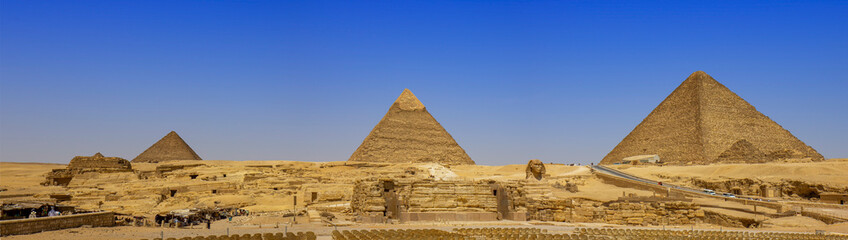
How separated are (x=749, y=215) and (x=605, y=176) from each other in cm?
Answer: 1844

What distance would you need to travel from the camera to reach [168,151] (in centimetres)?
6869

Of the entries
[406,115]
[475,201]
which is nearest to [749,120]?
[406,115]

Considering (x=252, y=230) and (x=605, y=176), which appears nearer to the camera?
(x=252, y=230)

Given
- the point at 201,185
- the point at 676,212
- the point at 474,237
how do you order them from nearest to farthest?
1. the point at 474,237
2. the point at 676,212
3. the point at 201,185

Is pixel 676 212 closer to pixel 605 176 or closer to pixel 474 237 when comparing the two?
pixel 474 237

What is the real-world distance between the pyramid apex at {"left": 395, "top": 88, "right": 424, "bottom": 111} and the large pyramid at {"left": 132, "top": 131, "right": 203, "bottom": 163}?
91.0 ft

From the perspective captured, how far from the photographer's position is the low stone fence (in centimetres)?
1177

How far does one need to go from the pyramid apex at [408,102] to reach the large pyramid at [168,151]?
91.0 feet

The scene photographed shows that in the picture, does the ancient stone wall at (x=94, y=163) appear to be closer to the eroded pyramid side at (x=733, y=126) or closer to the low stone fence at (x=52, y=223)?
the low stone fence at (x=52, y=223)

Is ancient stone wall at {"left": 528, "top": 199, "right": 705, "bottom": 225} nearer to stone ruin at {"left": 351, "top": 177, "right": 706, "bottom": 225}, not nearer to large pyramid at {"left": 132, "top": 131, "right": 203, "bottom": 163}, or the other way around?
stone ruin at {"left": 351, "top": 177, "right": 706, "bottom": 225}

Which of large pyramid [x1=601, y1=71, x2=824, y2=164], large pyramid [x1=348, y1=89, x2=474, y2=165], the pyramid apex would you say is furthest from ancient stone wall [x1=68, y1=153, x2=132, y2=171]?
large pyramid [x1=601, y1=71, x2=824, y2=164]

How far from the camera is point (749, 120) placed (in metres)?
85.2

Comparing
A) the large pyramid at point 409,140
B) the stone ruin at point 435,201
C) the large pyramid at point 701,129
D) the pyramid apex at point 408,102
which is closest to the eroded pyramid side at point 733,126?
the large pyramid at point 701,129

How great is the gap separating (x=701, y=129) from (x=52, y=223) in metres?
77.1
